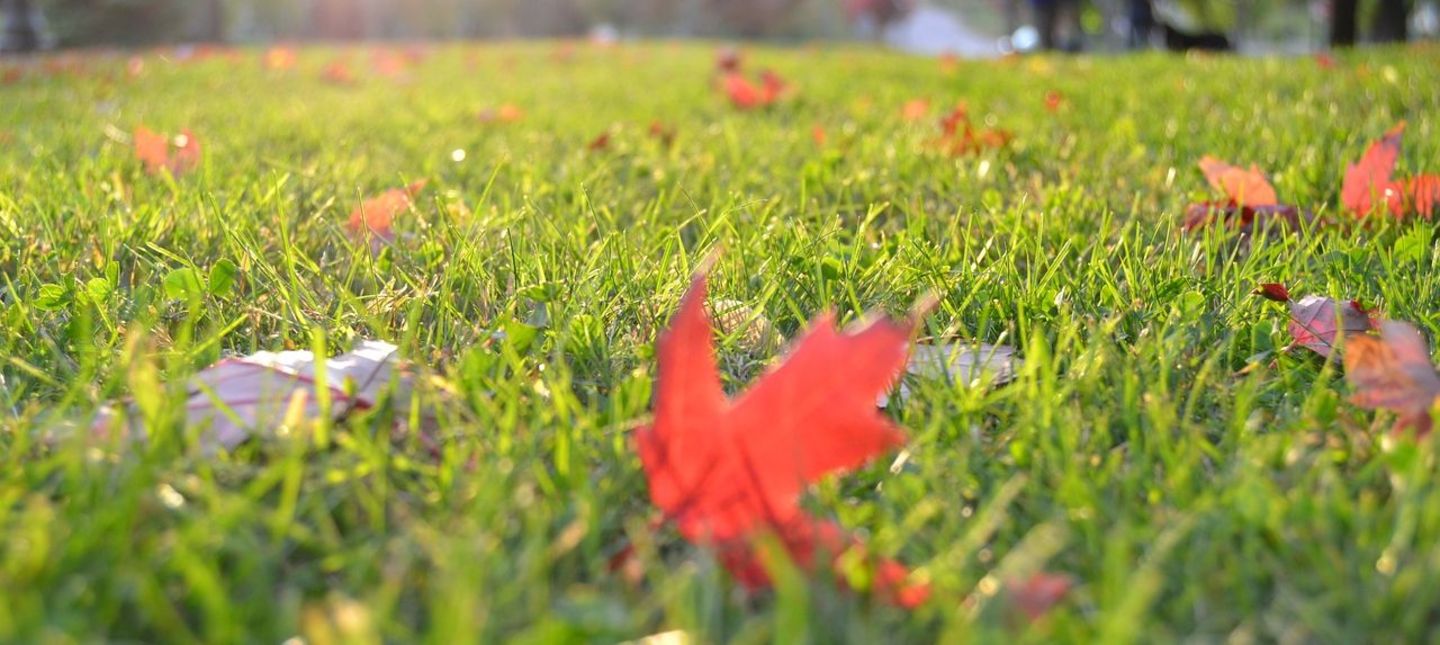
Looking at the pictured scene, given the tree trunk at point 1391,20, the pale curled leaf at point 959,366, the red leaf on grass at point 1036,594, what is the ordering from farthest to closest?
the tree trunk at point 1391,20 < the pale curled leaf at point 959,366 < the red leaf on grass at point 1036,594

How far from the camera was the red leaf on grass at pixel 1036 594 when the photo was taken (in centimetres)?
71

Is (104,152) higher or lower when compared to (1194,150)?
higher

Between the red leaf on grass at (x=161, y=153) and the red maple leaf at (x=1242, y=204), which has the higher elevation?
the red leaf on grass at (x=161, y=153)

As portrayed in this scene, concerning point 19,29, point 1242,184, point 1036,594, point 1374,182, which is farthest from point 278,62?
point 19,29

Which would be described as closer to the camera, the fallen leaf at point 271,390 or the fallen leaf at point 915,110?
the fallen leaf at point 271,390

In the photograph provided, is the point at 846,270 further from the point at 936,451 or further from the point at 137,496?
the point at 137,496

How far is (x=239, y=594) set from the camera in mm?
766

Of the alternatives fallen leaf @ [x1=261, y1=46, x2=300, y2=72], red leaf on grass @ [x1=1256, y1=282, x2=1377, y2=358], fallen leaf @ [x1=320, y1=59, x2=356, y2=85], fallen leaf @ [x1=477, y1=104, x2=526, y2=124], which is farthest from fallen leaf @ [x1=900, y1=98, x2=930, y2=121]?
fallen leaf @ [x1=261, y1=46, x2=300, y2=72]

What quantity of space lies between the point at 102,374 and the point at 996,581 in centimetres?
89

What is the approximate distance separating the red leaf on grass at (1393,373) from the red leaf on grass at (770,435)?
1.60ft

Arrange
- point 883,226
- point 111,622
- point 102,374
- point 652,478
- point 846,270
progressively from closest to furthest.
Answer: point 111,622 → point 652,478 → point 102,374 → point 846,270 → point 883,226

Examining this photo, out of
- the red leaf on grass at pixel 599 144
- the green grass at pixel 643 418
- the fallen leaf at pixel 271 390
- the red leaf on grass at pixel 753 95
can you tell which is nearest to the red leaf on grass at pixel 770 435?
the green grass at pixel 643 418

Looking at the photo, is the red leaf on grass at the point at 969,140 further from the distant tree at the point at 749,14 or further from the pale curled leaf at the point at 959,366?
the distant tree at the point at 749,14

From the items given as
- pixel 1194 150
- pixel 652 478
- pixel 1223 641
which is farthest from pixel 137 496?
pixel 1194 150
